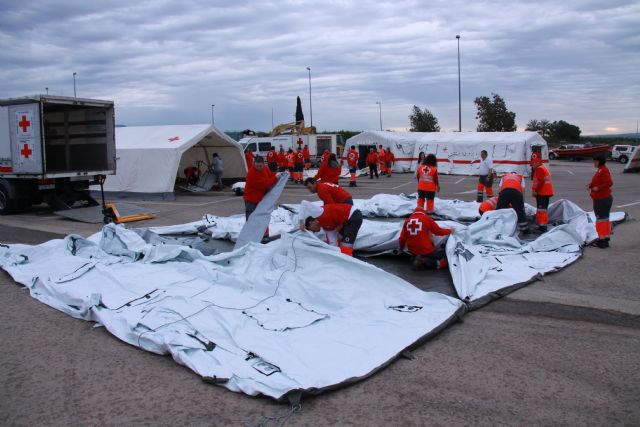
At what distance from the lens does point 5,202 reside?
14180 millimetres

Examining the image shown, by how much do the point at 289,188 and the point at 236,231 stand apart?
1194 cm

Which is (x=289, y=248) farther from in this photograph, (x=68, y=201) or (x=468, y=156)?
(x=468, y=156)

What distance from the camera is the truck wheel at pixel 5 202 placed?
1409cm

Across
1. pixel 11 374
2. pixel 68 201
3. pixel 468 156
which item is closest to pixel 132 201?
pixel 68 201

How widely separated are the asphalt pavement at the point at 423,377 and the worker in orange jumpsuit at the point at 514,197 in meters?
3.75

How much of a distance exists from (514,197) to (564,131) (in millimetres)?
64931

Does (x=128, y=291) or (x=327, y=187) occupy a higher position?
(x=327, y=187)

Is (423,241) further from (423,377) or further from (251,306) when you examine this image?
(423,377)

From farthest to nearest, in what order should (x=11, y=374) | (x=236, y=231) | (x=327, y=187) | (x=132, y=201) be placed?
(x=132, y=201), (x=236, y=231), (x=327, y=187), (x=11, y=374)

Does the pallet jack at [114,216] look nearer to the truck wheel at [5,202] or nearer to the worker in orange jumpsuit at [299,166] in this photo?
the truck wheel at [5,202]

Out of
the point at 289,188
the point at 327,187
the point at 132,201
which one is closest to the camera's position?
the point at 327,187

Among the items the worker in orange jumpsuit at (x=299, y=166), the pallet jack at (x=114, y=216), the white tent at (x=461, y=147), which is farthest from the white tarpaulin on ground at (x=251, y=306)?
the white tent at (x=461, y=147)

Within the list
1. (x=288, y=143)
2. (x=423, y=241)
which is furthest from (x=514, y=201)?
(x=288, y=143)

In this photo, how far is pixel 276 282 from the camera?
625cm
